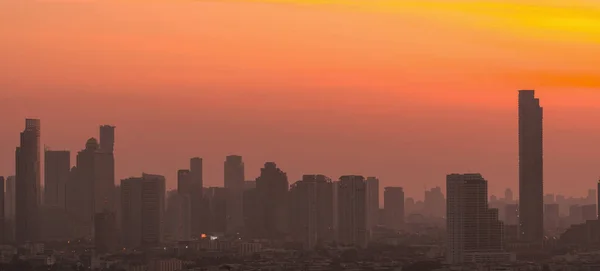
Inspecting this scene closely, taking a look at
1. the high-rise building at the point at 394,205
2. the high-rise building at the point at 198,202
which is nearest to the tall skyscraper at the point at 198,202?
the high-rise building at the point at 198,202

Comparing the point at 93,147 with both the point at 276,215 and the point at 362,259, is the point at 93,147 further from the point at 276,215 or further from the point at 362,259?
the point at 362,259

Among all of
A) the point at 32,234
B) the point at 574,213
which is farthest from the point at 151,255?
the point at 574,213

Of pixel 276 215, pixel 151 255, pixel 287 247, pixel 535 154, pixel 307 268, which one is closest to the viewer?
pixel 307 268

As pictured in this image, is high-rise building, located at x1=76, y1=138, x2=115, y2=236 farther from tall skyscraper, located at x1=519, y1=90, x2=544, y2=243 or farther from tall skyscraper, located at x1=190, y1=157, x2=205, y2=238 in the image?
tall skyscraper, located at x1=519, y1=90, x2=544, y2=243

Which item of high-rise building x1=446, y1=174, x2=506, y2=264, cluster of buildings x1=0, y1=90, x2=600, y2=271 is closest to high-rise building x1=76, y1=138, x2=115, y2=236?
cluster of buildings x1=0, y1=90, x2=600, y2=271

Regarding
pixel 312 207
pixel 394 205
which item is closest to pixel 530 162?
pixel 312 207

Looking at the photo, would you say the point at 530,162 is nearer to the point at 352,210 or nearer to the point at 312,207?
the point at 352,210
